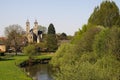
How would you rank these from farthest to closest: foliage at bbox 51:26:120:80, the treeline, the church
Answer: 1. the church
2. the treeline
3. foliage at bbox 51:26:120:80

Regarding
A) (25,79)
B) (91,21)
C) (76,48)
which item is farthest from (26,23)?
(25,79)

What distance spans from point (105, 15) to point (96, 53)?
1014 inches

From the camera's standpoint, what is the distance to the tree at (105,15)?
223ft

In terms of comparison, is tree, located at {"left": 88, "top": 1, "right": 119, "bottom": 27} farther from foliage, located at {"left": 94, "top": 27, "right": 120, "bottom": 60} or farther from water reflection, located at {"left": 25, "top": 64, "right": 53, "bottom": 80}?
foliage, located at {"left": 94, "top": 27, "right": 120, "bottom": 60}

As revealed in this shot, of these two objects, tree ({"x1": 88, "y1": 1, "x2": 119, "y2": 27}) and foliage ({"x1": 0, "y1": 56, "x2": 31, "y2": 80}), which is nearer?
foliage ({"x1": 0, "y1": 56, "x2": 31, "y2": 80})

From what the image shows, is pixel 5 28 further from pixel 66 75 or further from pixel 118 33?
pixel 66 75

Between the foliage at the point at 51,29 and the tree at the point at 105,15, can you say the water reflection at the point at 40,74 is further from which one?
the foliage at the point at 51,29

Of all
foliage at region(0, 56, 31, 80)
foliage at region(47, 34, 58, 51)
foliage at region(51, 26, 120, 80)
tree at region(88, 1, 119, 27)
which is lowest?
foliage at region(0, 56, 31, 80)

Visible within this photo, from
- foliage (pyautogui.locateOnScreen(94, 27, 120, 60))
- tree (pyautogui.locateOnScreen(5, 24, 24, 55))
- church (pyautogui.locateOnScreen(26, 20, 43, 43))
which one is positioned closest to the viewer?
foliage (pyautogui.locateOnScreen(94, 27, 120, 60))

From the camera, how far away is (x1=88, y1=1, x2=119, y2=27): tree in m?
68.0

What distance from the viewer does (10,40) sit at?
108 metres

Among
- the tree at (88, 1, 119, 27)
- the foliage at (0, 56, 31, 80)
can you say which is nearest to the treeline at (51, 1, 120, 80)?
the tree at (88, 1, 119, 27)

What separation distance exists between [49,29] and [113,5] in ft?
236

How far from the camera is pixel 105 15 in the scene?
225ft
